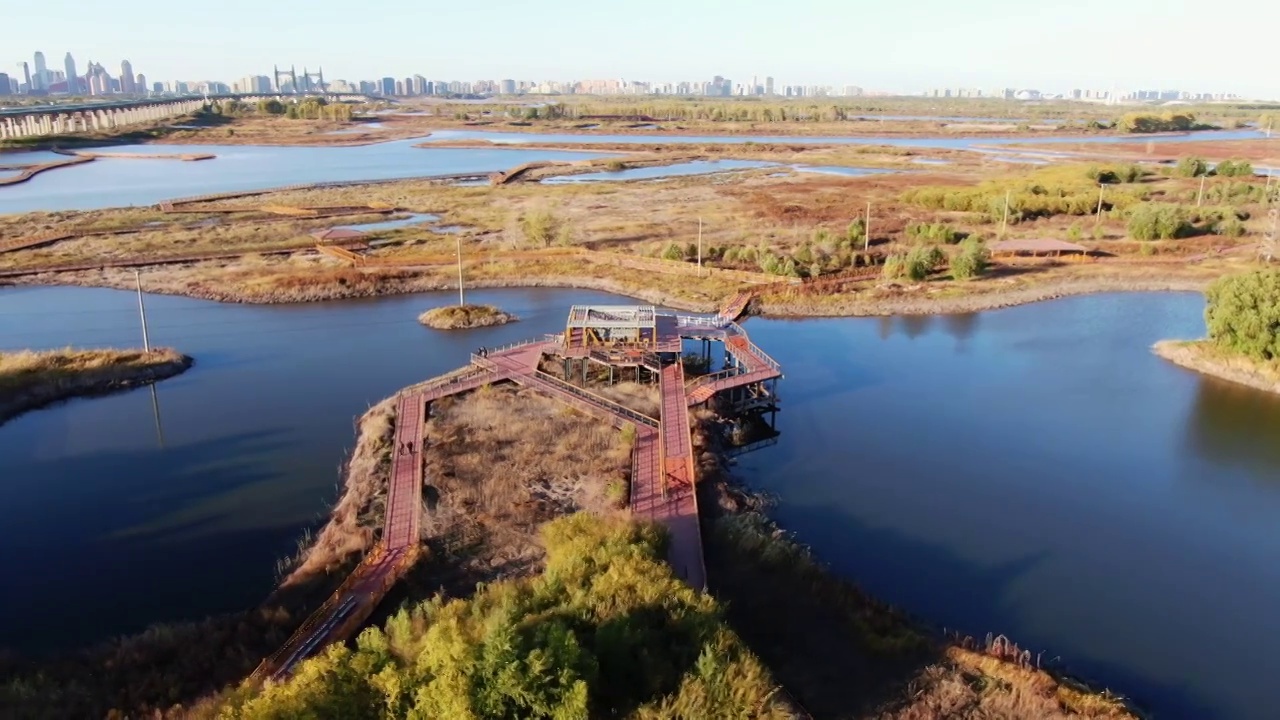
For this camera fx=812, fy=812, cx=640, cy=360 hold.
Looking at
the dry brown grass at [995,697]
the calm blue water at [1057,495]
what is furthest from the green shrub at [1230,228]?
the dry brown grass at [995,697]

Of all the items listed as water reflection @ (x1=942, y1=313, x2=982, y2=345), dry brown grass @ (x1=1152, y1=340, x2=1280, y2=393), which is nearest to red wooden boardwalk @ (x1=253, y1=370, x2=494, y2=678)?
water reflection @ (x1=942, y1=313, x2=982, y2=345)

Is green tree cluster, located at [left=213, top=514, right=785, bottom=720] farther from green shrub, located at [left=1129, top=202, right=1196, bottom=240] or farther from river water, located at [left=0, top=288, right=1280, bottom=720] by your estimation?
green shrub, located at [left=1129, top=202, right=1196, bottom=240]

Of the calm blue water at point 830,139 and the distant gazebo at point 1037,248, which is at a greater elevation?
the calm blue water at point 830,139

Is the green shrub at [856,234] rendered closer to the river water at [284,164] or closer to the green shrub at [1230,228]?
the green shrub at [1230,228]

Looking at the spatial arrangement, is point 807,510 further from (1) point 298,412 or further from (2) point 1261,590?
(1) point 298,412

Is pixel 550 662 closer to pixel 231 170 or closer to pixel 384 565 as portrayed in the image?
pixel 384 565

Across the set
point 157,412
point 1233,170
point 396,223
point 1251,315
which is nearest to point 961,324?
point 1251,315
